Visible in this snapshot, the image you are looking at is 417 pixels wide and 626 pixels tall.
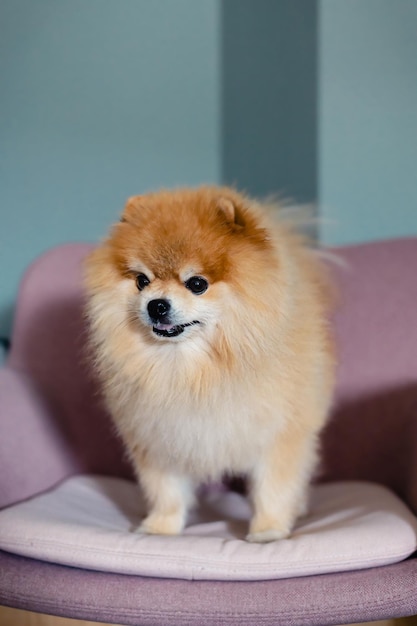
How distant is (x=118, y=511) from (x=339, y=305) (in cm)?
85

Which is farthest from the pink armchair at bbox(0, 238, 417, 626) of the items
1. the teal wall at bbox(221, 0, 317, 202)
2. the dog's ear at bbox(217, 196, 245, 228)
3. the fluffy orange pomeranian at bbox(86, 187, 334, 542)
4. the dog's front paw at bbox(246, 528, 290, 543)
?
the dog's ear at bbox(217, 196, 245, 228)

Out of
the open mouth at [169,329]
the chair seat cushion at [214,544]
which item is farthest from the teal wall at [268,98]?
the chair seat cushion at [214,544]

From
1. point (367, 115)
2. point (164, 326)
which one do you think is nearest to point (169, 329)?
point (164, 326)

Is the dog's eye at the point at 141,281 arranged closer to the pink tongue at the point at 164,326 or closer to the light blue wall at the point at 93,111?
the pink tongue at the point at 164,326

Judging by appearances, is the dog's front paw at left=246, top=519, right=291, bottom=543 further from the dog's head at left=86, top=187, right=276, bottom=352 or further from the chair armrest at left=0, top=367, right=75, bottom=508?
the chair armrest at left=0, top=367, right=75, bottom=508

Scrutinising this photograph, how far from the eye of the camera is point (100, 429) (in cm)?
207

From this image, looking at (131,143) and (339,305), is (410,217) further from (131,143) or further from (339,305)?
(131,143)

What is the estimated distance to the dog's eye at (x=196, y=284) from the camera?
1381 millimetres

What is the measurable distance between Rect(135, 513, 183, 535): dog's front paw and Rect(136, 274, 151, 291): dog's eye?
1.80 ft

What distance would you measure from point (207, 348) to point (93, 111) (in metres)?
1.29

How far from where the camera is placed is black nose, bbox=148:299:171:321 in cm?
134

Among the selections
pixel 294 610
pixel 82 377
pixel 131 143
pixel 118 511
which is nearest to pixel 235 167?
pixel 131 143

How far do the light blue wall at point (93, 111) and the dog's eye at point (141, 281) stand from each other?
103 cm

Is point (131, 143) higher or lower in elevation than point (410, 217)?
higher
